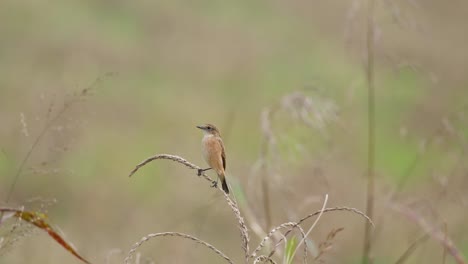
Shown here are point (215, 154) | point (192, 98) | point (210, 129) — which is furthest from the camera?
Result: point (192, 98)

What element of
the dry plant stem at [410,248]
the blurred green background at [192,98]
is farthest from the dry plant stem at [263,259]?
the blurred green background at [192,98]

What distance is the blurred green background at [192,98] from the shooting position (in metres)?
8.56

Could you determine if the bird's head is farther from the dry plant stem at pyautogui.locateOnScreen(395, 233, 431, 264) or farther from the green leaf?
the green leaf

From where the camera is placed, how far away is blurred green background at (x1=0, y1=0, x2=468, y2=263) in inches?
337

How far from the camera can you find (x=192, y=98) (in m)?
12.0

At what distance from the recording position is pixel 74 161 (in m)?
9.68

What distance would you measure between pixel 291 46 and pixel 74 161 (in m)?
5.44

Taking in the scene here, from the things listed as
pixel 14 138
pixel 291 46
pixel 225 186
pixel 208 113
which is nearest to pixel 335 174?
pixel 208 113

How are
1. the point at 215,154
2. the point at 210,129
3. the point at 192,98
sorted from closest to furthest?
the point at 215,154 < the point at 210,129 < the point at 192,98

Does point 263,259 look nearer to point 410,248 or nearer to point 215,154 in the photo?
point 410,248

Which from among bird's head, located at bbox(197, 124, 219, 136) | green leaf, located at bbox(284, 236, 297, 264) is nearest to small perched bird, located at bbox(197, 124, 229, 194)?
bird's head, located at bbox(197, 124, 219, 136)

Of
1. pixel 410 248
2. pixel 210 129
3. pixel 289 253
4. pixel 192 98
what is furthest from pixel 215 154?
pixel 192 98

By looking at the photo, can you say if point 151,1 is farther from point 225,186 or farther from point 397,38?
point 225,186

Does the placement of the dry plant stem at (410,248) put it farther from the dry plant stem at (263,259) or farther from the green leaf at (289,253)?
the dry plant stem at (263,259)
